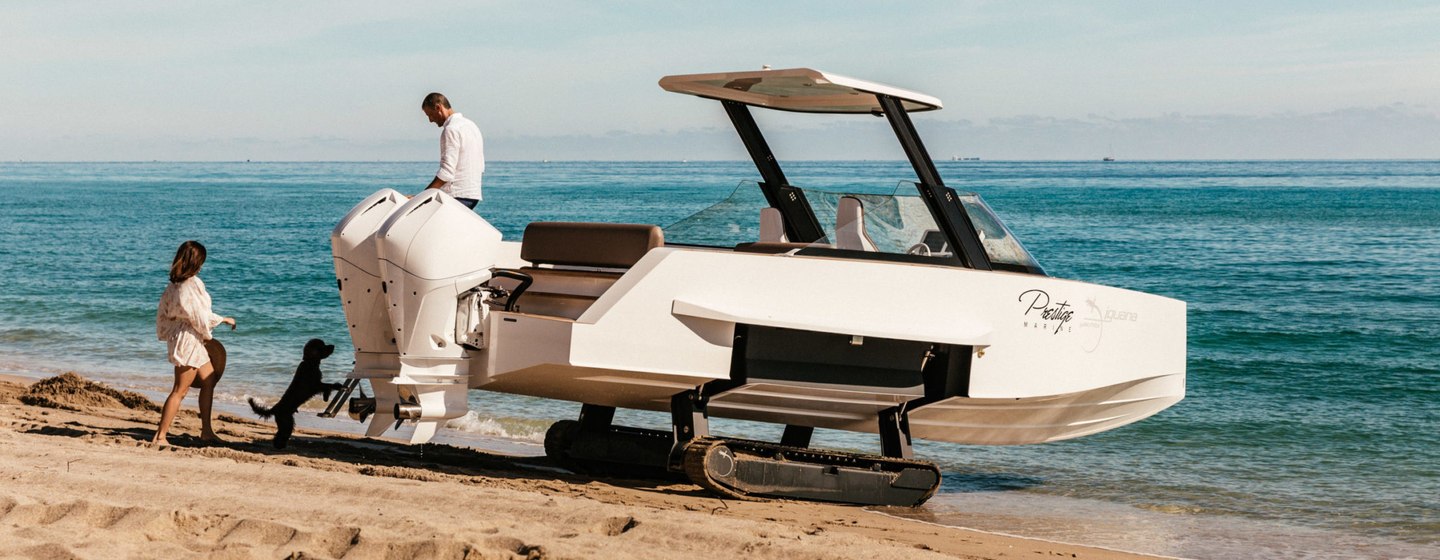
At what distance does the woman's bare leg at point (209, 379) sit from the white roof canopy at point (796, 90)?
10.3 ft

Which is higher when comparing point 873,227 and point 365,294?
point 873,227

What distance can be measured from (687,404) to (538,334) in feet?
3.05

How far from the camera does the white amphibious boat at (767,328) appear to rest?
6.60 meters

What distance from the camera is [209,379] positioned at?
25.5 feet

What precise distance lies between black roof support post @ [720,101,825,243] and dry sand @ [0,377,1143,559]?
6.34 feet

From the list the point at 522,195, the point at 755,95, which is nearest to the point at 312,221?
the point at 522,195

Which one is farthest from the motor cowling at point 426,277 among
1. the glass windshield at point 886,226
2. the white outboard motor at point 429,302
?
the glass windshield at point 886,226

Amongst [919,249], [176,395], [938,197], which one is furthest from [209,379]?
[938,197]

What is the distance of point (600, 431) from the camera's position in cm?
841

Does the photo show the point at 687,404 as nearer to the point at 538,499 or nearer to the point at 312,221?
the point at 538,499

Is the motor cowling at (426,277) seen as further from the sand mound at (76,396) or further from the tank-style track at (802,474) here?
the sand mound at (76,396)

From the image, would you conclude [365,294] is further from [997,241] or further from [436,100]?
[997,241]

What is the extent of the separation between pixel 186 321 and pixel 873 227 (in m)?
3.97

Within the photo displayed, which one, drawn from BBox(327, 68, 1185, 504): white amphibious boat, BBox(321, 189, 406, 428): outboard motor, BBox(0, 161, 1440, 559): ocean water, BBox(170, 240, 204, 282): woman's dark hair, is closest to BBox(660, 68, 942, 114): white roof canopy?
BBox(327, 68, 1185, 504): white amphibious boat
